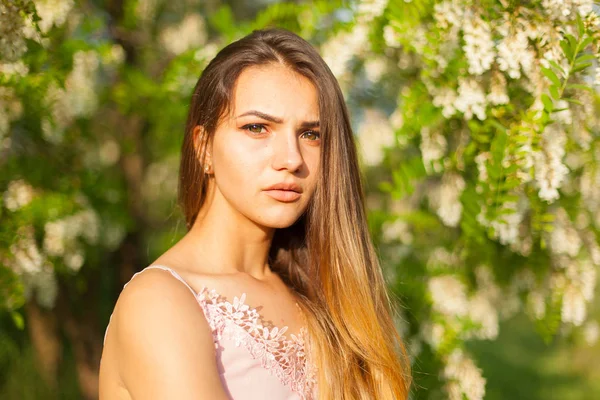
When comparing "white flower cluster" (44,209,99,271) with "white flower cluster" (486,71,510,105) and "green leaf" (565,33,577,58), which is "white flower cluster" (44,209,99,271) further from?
"green leaf" (565,33,577,58)

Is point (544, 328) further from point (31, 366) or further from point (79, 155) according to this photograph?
point (31, 366)

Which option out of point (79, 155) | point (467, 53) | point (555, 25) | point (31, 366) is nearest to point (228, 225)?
point (467, 53)

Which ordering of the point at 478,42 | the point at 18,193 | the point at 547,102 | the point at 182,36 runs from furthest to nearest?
the point at 182,36
the point at 18,193
the point at 478,42
the point at 547,102

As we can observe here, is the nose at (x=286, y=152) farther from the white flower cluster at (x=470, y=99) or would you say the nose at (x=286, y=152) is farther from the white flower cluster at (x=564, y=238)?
the white flower cluster at (x=564, y=238)

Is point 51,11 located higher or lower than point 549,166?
higher

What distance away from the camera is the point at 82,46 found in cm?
332

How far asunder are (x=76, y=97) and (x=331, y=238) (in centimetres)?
235

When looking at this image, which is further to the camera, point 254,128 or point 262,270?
point 262,270

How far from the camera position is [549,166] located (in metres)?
2.49

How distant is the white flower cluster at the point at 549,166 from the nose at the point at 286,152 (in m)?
0.99

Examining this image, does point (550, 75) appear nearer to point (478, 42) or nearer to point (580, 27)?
point (580, 27)

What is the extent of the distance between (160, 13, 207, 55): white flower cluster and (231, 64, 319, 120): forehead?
11.0 ft

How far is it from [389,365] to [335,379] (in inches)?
8.9

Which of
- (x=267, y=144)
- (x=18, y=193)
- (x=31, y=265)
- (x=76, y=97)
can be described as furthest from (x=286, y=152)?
(x=76, y=97)
